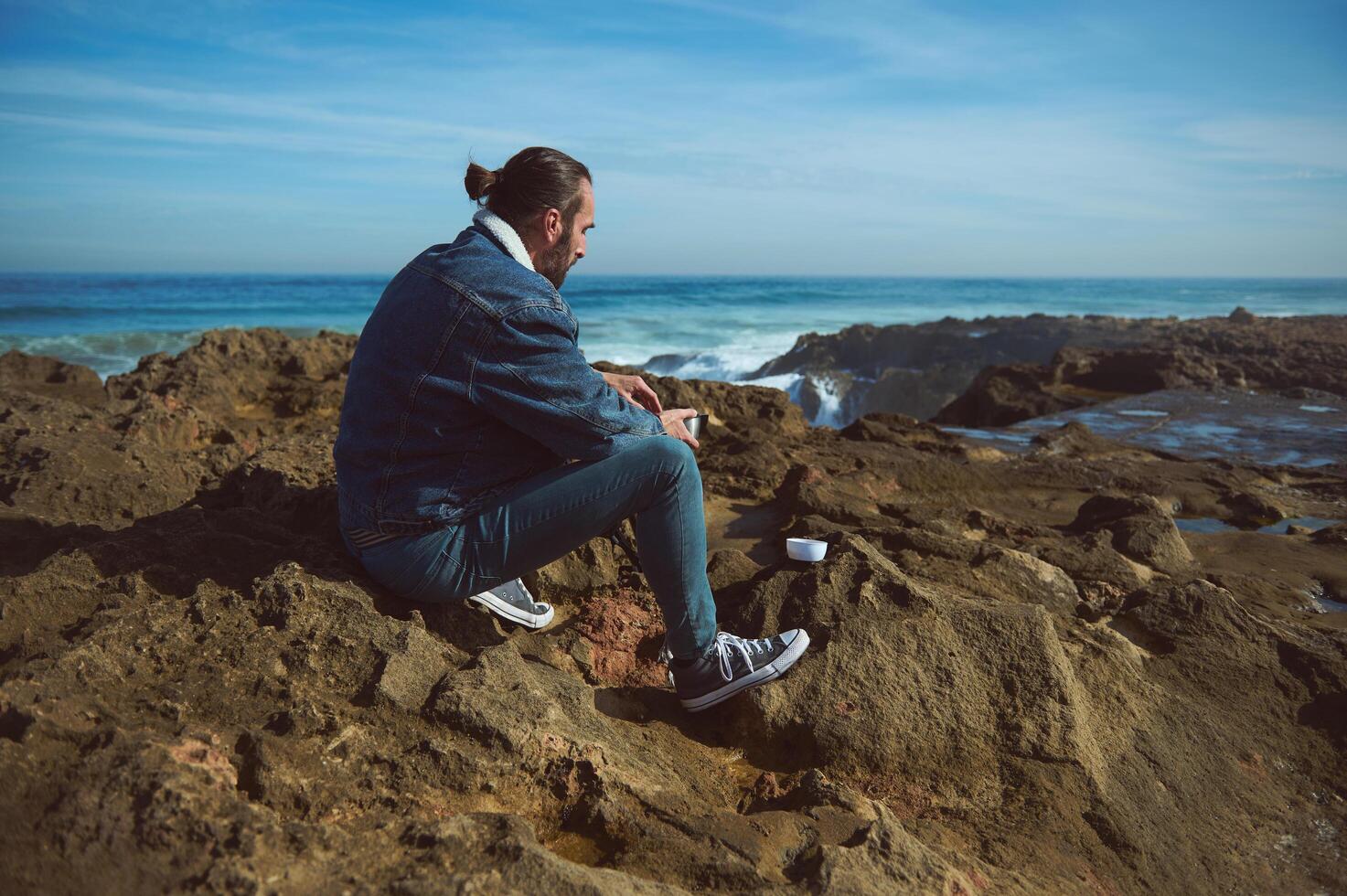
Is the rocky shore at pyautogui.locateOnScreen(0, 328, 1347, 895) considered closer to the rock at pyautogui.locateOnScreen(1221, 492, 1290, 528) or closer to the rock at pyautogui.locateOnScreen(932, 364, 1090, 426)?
the rock at pyautogui.locateOnScreen(1221, 492, 1290, 528)

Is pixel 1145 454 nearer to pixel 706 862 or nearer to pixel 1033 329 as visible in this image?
pixel 706 862

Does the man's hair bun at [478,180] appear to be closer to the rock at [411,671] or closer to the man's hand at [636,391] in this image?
the man's hand at [636,391]

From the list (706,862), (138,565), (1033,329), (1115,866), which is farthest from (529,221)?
(1033,329)

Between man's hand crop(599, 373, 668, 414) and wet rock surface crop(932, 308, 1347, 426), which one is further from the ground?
man's hand crop(599, 373, 668, 414)

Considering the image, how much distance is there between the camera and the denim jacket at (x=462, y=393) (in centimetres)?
208

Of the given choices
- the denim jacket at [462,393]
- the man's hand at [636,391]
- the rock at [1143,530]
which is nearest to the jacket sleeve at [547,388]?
the denim jacket at [462,393]

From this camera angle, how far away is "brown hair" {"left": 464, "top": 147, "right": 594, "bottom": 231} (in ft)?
7.54

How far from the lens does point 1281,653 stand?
3.01m

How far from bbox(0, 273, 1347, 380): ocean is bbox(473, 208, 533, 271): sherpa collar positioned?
17.3 metres

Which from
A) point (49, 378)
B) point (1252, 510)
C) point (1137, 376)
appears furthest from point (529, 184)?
point (1137, 376)

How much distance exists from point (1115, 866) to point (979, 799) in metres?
0.32

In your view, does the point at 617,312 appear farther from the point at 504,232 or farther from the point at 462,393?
the point at 462,393

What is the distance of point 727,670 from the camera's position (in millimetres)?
2430

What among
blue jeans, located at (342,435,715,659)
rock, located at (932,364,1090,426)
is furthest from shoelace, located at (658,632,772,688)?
rock, located at (932,364,1090,426)
